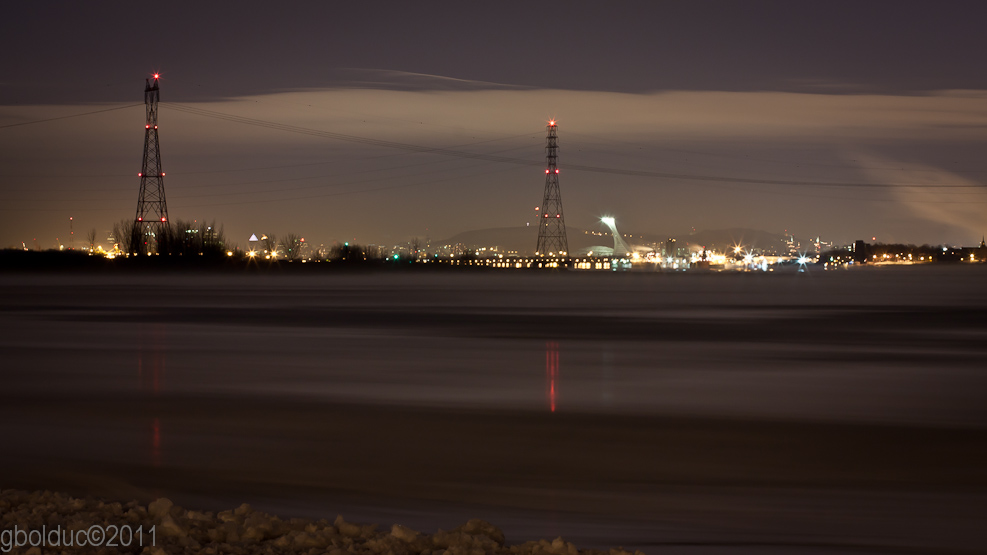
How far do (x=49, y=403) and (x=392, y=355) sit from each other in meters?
9.95

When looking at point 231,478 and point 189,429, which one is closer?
point 231,478

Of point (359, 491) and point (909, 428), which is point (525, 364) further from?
point (359, 491)

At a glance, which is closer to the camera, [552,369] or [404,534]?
[404,534]

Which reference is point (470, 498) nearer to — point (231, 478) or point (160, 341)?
point (231, 478)

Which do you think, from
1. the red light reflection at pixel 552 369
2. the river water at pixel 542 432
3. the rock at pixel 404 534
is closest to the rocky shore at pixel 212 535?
the rock at pixel 404 534

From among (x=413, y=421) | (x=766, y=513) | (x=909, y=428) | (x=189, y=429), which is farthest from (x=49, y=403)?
(x=909, y=428)

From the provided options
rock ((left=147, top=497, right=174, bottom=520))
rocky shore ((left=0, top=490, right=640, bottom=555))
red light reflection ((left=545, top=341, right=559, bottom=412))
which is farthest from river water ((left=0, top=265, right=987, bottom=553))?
rock ((left=147, top=497, right=174, bottom=520))

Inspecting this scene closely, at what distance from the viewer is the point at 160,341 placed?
99.1 ft

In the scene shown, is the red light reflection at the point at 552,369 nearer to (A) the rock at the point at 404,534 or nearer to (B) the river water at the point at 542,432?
(B) the river water at the point at 542,432

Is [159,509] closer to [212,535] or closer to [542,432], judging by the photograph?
[212,535]

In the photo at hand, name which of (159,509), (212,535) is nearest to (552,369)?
(159,509)

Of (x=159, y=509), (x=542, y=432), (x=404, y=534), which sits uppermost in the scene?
(x=159, y=509)

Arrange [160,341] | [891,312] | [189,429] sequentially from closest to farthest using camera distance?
1. [189,429]
2. [160,341]
3. [891,312]

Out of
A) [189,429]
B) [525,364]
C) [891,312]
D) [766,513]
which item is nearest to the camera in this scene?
[766,513]
